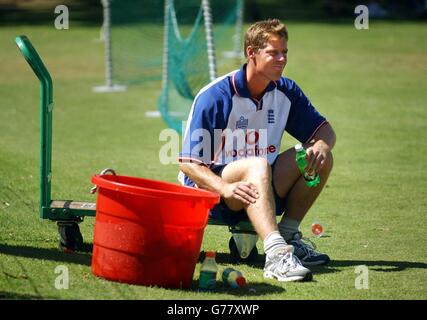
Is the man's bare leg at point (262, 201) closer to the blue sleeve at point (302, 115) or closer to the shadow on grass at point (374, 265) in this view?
the shadow on grass at point (374, 265)

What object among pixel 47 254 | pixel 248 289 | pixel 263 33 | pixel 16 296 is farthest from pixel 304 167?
pixel 16 296

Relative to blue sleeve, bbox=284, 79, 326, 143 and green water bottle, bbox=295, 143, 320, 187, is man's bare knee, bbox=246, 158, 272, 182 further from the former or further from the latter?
blue sleeve, bbox=284, 79, 326, 143

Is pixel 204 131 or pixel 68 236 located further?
pixel 68 236

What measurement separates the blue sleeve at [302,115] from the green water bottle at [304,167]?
1.08 feet

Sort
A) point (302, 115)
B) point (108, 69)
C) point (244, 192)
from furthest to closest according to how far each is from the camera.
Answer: point (108, 69), point (302, 115), point (244, 192)

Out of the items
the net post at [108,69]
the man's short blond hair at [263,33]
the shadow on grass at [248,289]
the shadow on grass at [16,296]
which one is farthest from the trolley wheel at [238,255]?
the net post at [108,69]

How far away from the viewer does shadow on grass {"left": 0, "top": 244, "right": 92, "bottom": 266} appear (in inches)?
250

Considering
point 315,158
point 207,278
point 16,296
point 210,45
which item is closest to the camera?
point 16,296

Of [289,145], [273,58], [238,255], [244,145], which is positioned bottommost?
[238,255]

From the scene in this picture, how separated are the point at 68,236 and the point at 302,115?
1835 millimetres

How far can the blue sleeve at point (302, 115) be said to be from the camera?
6.80 m

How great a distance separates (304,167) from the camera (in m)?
6.43

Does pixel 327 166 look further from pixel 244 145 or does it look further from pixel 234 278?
pixel 234 278

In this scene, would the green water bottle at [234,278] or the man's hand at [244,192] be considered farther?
the man's hand at [244,192]
